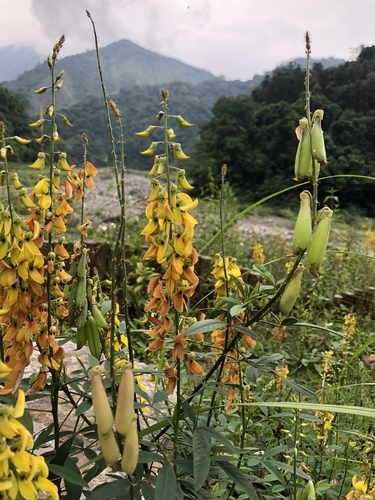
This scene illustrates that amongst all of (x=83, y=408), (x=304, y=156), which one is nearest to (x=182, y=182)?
(x=304, y=156)

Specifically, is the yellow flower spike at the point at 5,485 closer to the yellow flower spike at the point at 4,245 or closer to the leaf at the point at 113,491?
the leaf at the point at 113,491

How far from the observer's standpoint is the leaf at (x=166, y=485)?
0.64 m

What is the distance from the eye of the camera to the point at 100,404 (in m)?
0.54

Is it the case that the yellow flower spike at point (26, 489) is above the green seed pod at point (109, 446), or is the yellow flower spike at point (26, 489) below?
below

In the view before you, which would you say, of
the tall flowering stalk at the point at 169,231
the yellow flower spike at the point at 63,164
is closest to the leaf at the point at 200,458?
the tall flowering stalk at the point at 169,231

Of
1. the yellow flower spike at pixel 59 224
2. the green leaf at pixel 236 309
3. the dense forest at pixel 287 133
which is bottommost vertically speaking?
the green leaf at pixel 236 309

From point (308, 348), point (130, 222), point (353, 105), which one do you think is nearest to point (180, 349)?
point (308, 348)

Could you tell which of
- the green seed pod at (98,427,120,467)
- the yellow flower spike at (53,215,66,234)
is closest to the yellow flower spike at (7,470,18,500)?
the green seed pod at (98,427,120,467)

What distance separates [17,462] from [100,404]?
0.34 feet

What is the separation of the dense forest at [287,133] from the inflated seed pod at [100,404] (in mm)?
17573

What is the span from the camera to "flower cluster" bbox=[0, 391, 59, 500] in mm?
476

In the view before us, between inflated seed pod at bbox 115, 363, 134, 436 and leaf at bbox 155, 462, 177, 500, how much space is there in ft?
0.55

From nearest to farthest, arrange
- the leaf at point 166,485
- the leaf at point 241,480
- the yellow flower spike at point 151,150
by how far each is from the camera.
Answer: the leaf at point 166,485 → the leaf at point 241,480 → the yellow flower spike at point 151,150

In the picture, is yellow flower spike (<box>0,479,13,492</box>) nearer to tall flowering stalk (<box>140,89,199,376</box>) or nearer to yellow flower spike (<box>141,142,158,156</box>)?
A: tall flowering stalk (<box>140,89,199,376</box>)
